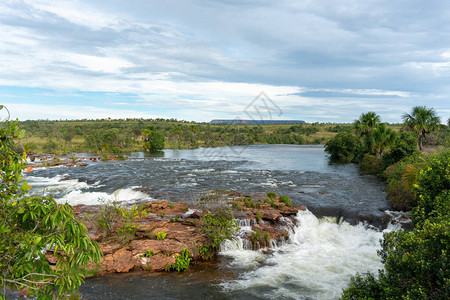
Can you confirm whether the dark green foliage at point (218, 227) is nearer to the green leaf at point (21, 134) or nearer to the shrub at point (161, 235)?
the shrub at point (161, 235)

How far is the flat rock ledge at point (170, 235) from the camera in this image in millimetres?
12523

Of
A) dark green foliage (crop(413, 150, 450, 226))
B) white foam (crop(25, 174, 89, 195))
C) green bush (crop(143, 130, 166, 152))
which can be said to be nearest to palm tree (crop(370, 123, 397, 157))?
dark green foliage (crop(413, 150, 450, 226))

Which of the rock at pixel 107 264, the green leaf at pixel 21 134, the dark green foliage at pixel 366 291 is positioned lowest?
the rock at pixel 107 264

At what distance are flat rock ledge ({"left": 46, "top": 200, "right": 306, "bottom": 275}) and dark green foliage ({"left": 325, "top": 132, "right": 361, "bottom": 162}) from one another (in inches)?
1424

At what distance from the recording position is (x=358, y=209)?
2000cm

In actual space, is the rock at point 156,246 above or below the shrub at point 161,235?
below

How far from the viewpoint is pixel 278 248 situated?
50.0 ft

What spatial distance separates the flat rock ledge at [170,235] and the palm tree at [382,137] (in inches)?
1077

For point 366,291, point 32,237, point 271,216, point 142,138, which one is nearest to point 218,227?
point 271,216

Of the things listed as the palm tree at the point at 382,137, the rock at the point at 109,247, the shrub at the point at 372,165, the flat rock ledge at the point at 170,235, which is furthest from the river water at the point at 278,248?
the palm tree at the point at 382,137

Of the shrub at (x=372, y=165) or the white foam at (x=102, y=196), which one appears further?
the shrub at (x=372, y=165)

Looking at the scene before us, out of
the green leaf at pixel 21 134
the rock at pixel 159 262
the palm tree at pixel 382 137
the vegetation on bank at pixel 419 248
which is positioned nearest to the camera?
the green leaf at pixel 21 134

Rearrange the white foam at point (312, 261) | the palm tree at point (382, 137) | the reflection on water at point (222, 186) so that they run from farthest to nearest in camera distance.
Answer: the palm tree at point (382, 137) → the reflection on water at point (222, 186) → the white foam at point (312, 261)

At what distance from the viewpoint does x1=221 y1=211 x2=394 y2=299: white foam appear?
11.3 metres
